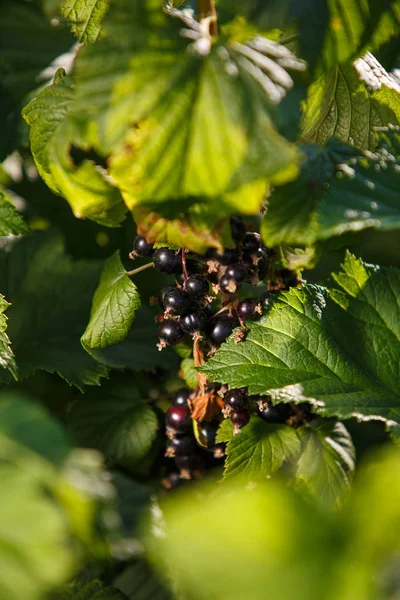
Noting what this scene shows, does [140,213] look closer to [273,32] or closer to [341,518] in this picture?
[273,32]

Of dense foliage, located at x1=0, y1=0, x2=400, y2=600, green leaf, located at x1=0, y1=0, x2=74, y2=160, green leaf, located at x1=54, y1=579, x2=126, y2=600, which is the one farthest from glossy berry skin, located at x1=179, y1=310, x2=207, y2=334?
green leaf, located at x1=0, y1=0, x2=74, y2=160

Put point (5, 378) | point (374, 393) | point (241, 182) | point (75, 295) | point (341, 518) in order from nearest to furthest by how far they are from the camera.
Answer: point (341, 518)
point (241, 182)
point (374, 393)
point (5, 378)
point (75, 295)

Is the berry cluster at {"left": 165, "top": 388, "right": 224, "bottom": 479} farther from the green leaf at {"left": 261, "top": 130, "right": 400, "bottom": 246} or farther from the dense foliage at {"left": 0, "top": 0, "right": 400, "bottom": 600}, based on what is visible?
the green leaf at {"left": 261, "top": 130, "right": 400, "bottom": 246}

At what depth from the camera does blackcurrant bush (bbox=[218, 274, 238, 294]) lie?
79cm

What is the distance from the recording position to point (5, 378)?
101 centimetres

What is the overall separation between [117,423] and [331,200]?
26.0 inches

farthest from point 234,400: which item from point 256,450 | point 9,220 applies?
point 9,220

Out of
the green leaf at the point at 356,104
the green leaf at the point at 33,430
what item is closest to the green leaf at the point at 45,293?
the green leaf at the point at 356,104

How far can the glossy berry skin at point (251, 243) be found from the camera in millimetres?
814

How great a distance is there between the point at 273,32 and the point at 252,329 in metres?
0.39

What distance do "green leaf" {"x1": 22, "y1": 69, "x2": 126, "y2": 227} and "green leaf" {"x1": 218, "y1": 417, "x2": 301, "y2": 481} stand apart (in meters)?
0.37

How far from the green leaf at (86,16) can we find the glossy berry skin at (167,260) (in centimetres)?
34

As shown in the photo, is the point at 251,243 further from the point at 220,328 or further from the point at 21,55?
the point at 21,55

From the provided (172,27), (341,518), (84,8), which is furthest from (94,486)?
(84,8)
